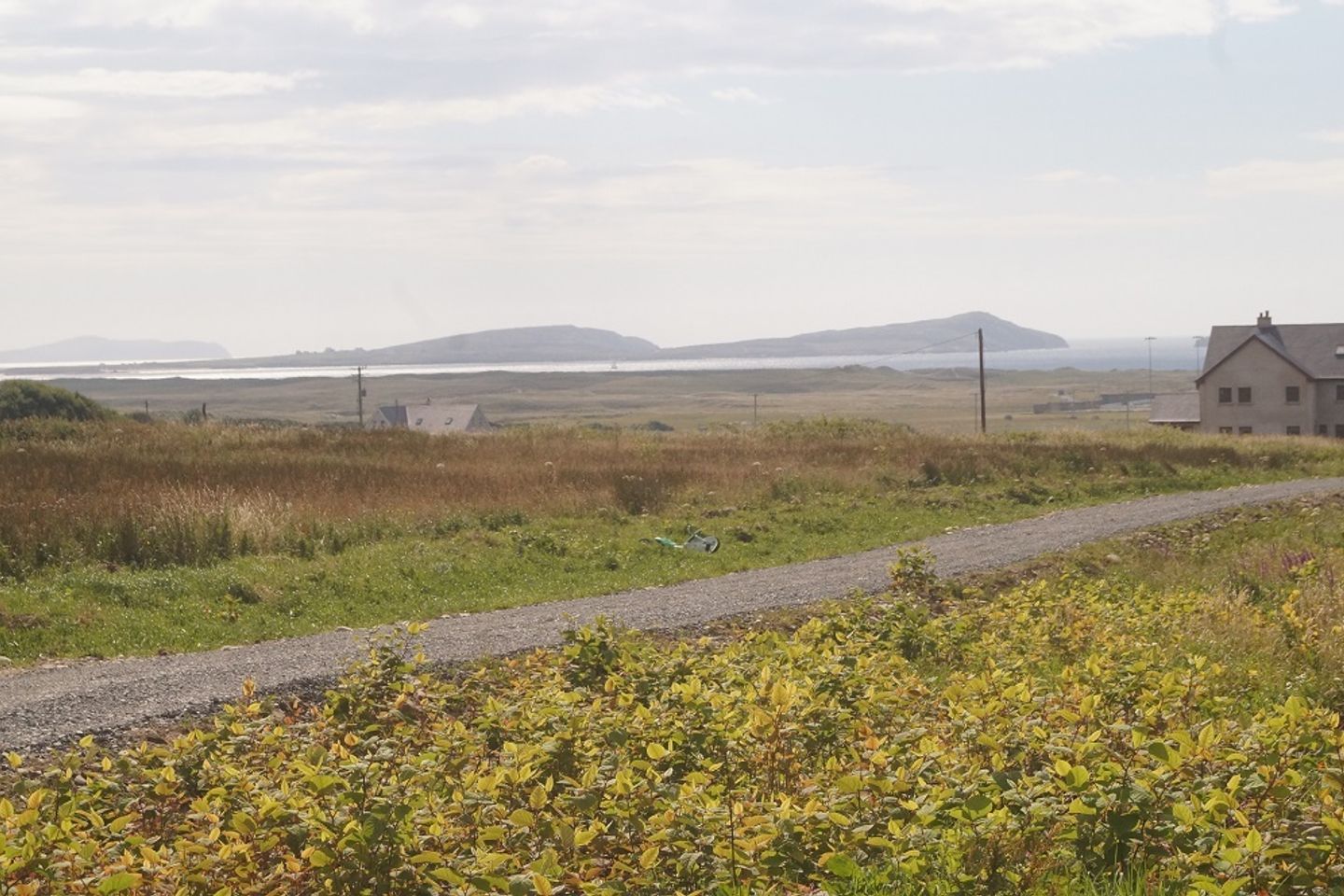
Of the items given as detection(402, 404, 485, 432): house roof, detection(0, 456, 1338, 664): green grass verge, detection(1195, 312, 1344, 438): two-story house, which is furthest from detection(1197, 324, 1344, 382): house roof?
detection(402, 404, 485, 432): house roof

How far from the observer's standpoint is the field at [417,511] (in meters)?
16.1

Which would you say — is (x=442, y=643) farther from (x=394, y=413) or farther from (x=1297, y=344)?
(x=394, y=413)

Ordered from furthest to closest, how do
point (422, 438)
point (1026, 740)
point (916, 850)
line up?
point (422, 438), point (1026, 740), point (916, 850)

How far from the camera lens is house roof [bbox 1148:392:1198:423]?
77438 millimetres

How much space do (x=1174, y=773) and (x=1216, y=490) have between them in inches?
1125

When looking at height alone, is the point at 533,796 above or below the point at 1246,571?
above

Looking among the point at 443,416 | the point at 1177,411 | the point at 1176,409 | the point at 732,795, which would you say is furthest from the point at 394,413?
the point at 732,795

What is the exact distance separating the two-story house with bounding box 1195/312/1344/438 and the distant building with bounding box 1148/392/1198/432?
2.58 meters

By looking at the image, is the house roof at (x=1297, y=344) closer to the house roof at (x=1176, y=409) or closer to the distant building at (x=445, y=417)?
the house roof at (x=1176, y=409)

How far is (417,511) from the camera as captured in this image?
23.0 meters

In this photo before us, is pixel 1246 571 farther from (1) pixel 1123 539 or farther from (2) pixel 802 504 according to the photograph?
(2) pixel 802 504

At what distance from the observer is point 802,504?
26.7m

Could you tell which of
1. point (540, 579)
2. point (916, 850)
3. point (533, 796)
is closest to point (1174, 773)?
point (916, 850)

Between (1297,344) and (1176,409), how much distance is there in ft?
27.6
